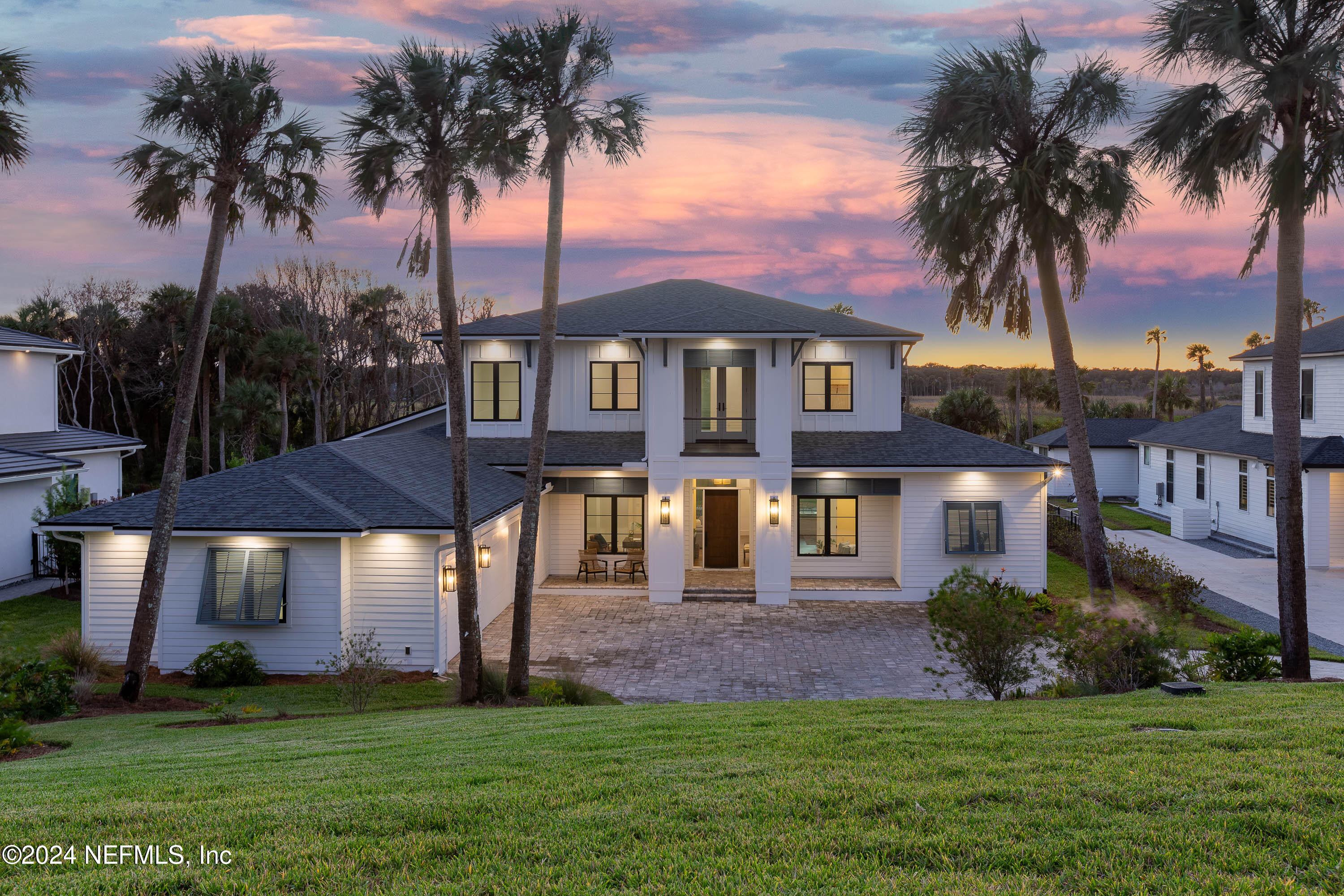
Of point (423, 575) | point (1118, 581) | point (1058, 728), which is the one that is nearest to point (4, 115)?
point (423, 575)

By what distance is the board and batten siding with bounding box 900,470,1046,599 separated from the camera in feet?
60.3

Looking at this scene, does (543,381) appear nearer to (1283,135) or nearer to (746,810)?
(746,810)

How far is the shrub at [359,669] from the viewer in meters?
10.7

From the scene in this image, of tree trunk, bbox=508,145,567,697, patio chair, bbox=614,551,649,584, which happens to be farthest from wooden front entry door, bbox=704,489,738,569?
tree trunk, bbox=508,145,567,697

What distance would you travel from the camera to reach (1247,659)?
34.4 feet

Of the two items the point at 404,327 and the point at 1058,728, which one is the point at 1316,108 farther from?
the point at 404,327

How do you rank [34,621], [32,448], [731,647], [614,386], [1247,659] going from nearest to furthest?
[1247,659] < [731,647] < [34,621] < [614,386] < [32,448]

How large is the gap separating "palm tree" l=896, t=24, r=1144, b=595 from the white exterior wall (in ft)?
86.9

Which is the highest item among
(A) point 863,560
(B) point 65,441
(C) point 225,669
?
(B) point 65,441

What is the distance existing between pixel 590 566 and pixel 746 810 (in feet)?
51.2

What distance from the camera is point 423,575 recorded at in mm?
13180

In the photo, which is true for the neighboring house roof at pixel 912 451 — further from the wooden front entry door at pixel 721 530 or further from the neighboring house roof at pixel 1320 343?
the neighboring house roof at pixel 1320 343

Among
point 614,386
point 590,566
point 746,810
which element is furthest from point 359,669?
point 614,386

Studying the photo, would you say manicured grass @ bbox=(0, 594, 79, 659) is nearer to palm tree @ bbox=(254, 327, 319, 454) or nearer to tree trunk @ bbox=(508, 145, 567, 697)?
tree trunk @ bbox=(508, 145, 567, 697)
